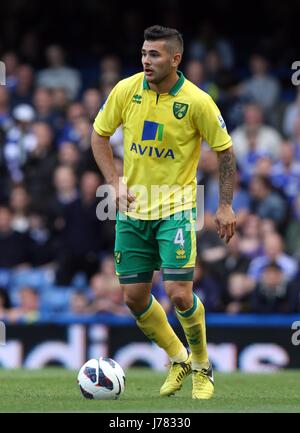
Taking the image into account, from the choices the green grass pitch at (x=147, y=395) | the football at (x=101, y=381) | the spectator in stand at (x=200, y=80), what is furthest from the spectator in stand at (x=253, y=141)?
the football at (x=101, y=381)

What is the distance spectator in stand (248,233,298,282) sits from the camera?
45.3 ft

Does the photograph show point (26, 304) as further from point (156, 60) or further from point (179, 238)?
point (156, 60)

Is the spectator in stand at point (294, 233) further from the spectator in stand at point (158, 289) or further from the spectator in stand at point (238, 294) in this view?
the spectator in stand at point (158, 289)

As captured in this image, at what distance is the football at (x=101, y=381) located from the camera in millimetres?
8227

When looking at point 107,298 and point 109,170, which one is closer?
point 109,170

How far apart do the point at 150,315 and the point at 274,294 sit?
4.98 metres

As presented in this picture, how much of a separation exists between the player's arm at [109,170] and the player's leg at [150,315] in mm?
595

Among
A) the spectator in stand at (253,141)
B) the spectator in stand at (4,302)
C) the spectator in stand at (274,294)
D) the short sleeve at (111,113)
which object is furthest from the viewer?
the spectator in stand at (253,141)

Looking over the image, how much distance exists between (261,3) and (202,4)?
1002 millimetres

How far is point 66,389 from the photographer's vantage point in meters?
9.21

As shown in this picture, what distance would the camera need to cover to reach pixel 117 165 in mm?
14500

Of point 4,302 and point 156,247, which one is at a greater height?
point 156,247

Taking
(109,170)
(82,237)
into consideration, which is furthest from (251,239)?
(109,170)

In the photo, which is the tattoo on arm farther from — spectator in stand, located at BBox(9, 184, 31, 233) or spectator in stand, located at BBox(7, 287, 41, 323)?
spectator in stand, located at BBox(9, 184, 31, 233)
